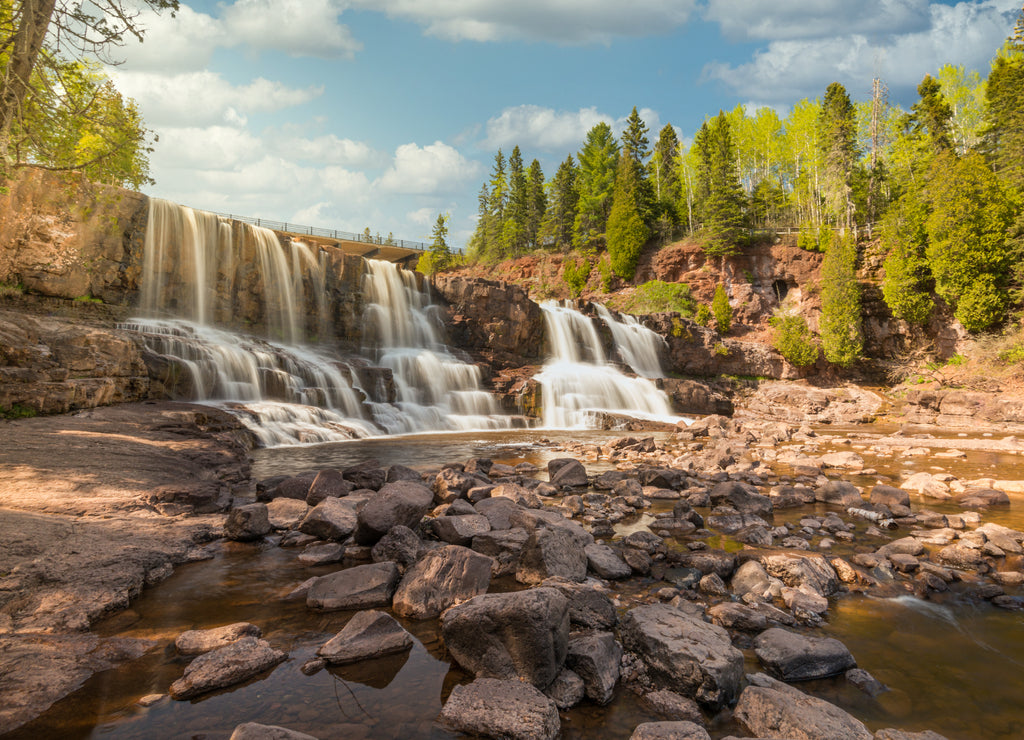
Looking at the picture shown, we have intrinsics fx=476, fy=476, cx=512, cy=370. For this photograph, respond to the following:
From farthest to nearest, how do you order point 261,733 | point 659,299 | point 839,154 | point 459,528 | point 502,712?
1. point 659,299
2. point 839,154
3. point 459,528
4. point 502,712
5. point 261,733

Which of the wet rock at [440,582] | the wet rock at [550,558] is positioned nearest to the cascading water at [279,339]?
the wet rock at [440,582]

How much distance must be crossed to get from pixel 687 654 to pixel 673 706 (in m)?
0.36

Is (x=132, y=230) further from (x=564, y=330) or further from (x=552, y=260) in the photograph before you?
(x=552, y=260)

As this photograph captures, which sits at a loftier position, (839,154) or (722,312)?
(839,154)

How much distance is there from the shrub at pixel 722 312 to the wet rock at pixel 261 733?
40.8 m

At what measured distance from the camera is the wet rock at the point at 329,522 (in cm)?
629

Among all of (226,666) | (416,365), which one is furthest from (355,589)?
Result: (416,365)

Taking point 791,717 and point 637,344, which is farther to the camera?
point 637,344

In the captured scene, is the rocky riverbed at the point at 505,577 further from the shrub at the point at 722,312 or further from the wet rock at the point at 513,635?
the shrub at the point at 722,312

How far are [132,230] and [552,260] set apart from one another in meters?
36.8

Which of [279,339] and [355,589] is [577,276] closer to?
[279,339]

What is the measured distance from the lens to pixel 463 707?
3068 mm

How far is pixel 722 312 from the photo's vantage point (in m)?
38.9

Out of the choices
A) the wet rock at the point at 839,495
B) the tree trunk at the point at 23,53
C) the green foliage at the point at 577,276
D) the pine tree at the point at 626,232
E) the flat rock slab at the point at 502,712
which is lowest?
the wet rock at the point at 839,495
